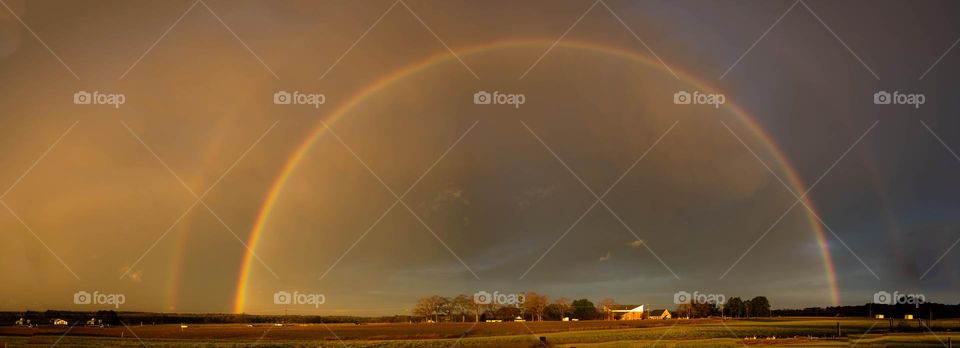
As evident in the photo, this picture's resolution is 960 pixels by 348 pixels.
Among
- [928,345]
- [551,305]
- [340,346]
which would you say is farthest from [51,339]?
[551,305]

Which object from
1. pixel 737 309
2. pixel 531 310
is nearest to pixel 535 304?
pixel 531 310

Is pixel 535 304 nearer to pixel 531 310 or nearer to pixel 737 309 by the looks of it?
pixel 531 310

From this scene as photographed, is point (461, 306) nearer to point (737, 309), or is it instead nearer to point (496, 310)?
point (496, 310)

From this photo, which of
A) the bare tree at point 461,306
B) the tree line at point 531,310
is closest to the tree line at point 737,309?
the tree line at point 531,310

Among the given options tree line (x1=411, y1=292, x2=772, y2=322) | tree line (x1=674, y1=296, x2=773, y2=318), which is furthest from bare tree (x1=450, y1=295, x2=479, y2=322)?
tree line (x1=674, y1=296, x2=773, y2=318)

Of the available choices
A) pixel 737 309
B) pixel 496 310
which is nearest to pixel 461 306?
pixel 496 310

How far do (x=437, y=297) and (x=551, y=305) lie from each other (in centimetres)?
2288

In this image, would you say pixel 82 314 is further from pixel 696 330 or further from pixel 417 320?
pixel 696 330

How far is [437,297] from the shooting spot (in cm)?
14050

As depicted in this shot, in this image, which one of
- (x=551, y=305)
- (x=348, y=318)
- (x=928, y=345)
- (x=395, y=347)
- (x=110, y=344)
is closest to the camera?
(x=928, y=345)

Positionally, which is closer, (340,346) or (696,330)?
(340,346)

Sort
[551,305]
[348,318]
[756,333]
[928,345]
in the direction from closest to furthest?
[928,345], [756,333], [551,305], [348,318]

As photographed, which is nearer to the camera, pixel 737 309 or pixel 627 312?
pixel 737 309

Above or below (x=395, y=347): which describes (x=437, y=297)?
above
